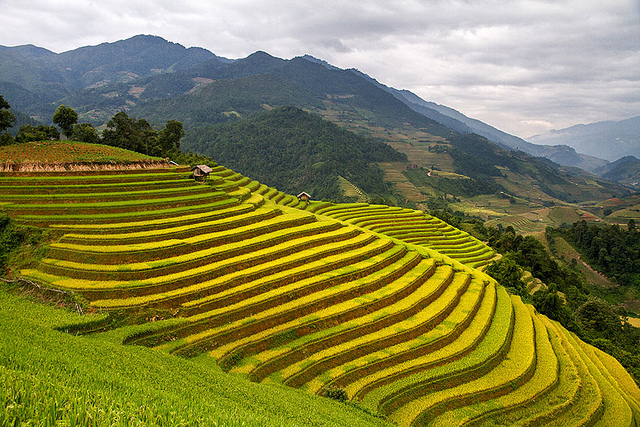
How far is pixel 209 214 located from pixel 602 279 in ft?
199

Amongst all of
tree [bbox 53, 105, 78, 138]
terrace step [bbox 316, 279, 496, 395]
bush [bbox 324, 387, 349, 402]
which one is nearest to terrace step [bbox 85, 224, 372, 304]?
terrace step [bbox 316, 279, 496, 395]

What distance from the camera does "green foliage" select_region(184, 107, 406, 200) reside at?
107m

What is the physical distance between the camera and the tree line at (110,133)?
28213 mm

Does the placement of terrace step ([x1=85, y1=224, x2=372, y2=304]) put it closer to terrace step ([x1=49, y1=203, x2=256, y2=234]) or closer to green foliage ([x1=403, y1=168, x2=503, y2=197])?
terrace step ([x1=49, y1=203, x2=256, y2=234])

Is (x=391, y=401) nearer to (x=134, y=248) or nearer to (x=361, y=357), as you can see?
(x=361, y=357)

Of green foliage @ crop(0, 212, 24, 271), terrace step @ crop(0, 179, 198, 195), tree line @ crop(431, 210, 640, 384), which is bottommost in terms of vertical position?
tree line @ crop(431, 210, 640, 384)

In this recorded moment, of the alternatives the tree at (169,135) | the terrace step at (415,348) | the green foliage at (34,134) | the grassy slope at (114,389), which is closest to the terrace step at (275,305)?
the grassy slope at (114,389)

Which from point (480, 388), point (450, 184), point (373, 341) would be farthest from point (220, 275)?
point (450, 184)

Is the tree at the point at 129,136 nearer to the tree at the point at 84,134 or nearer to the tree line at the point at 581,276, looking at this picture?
the tree at the point at 84,134

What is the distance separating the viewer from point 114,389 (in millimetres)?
6066

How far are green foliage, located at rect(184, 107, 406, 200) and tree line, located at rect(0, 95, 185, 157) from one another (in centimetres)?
5507

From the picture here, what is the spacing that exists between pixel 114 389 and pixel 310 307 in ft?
35.1

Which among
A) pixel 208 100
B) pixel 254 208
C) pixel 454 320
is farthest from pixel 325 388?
pixel 208 100

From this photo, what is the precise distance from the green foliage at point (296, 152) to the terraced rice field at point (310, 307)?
72294mm
